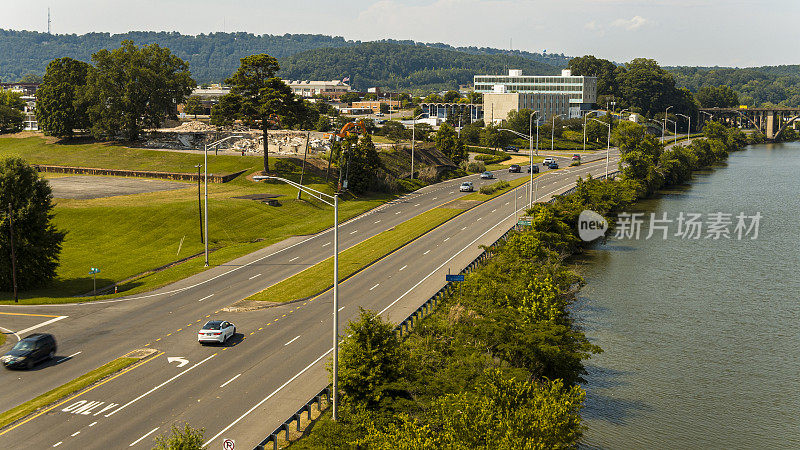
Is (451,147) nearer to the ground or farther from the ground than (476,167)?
farther from the ground

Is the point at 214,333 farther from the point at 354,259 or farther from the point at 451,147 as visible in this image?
the point at 451,147

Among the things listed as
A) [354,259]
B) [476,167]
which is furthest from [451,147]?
[354,259]

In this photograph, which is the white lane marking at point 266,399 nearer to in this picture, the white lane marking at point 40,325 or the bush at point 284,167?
the white lane marking at point 40,325

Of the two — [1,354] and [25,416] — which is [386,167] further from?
[25,416]

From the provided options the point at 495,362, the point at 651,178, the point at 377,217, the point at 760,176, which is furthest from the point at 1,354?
the point at 760,176

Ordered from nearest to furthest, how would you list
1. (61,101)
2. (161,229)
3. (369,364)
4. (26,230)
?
(369,364)
(26,230)
(161,229)
(61,101)

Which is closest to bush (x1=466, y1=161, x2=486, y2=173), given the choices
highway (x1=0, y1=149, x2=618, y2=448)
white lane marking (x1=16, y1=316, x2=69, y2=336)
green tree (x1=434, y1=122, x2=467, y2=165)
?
green tree (x1=434, y1=122, x2=467, y2=165)

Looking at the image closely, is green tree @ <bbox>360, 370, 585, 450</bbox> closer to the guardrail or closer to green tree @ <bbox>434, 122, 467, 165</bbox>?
the guardrail
